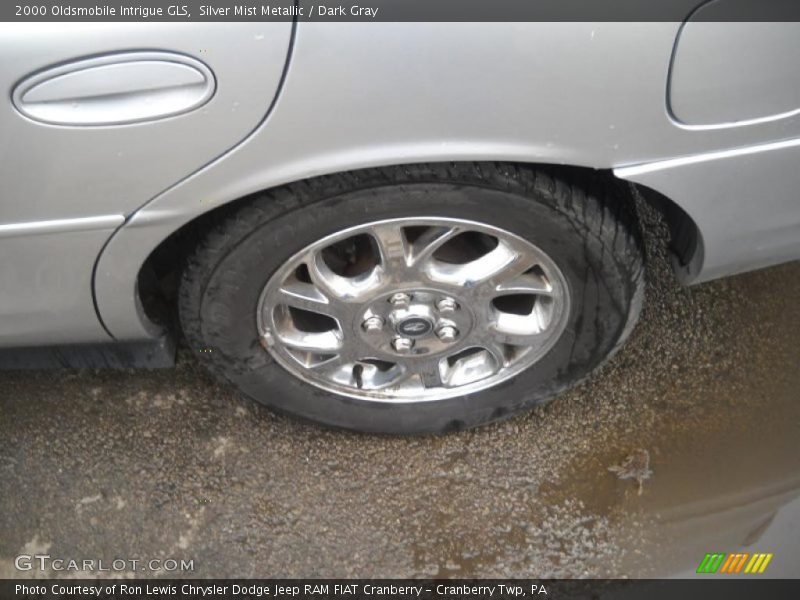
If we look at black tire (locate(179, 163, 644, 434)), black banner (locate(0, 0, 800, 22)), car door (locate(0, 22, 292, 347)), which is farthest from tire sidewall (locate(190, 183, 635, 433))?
black banner (locate(0, 0, 800, 22))

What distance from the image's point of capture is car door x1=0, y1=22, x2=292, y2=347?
1.42 metres

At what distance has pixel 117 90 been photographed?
1.46 metres

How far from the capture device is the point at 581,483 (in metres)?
2.24

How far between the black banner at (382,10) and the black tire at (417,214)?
1.07 feet

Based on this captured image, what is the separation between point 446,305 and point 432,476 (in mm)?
542

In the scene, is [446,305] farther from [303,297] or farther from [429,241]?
[303,297]

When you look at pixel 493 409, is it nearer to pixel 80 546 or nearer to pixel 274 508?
pixel 274 508

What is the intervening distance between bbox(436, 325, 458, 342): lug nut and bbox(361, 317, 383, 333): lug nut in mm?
146

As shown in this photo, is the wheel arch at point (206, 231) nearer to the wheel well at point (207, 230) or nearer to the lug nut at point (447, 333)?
the wheel well at point (207, 230)

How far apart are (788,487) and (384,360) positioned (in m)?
1.15

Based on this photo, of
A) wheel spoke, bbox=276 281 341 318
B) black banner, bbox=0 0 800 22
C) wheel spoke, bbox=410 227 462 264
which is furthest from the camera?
wheel spoke, bbox=276 281 341 318

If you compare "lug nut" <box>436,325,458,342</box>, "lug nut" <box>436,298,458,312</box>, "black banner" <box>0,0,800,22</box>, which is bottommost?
"lug nut" <box>436,325,458,342</box>

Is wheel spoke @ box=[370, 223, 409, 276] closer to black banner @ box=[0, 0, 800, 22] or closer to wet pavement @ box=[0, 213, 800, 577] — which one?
black banner @ box=[0, 0, 800, 22]

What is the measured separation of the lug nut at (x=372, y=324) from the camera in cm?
199
